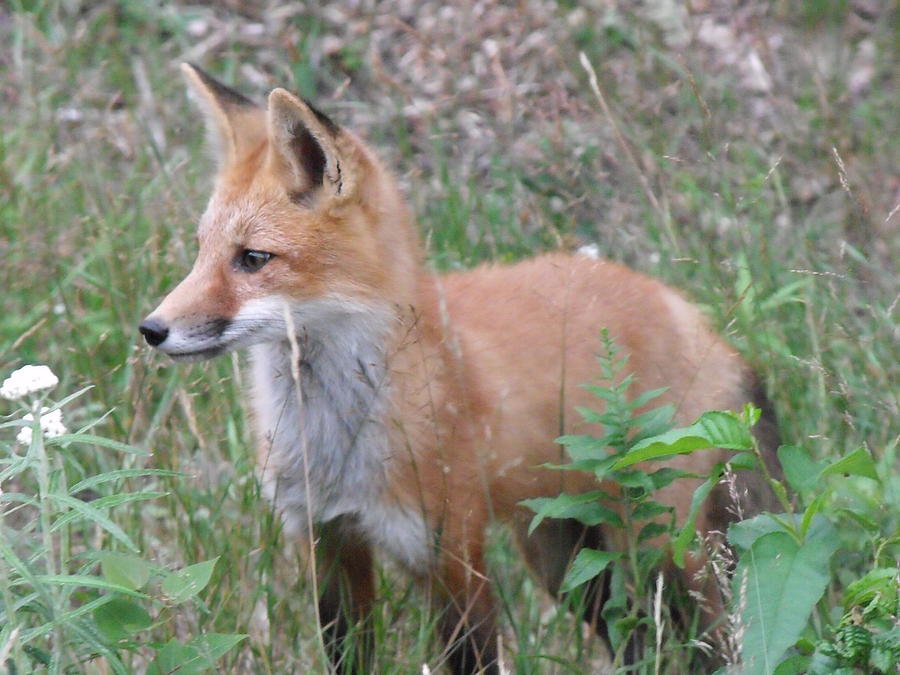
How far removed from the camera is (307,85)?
293 inches

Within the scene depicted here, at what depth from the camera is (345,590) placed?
12.9ft

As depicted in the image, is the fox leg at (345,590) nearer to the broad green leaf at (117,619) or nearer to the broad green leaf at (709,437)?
the broad green leaf at (117,619)

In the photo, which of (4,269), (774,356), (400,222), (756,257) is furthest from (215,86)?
(756,257)

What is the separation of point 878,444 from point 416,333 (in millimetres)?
1929

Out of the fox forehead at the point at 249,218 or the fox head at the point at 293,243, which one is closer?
the fox head at the point at 293,243

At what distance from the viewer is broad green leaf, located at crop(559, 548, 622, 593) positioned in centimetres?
312

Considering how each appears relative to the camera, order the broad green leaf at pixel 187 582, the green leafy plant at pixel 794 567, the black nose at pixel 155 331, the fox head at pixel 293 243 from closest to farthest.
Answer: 1. the green leafy plant at pixel 794 567
2. the broad green leaf at pixel 187 582
3. the black nose at pixel 155 331
4. the fox head at pixel 293 243

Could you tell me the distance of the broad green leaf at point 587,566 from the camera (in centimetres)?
312

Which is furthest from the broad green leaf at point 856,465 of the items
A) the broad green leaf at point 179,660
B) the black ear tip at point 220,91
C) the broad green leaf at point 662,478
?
the black ear tip at point 220,91

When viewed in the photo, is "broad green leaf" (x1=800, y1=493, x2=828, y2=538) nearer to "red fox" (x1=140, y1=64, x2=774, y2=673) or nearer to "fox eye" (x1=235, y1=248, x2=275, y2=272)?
"red fox" (x1=140, y1=64, x2=774, y2=673)

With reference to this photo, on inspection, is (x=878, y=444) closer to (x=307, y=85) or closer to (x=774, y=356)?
(x=774, y=356)

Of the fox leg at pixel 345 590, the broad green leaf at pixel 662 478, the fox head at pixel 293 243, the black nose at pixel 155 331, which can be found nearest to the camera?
the broad green leaf at pixel 662 478

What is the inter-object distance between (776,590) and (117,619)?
140cm

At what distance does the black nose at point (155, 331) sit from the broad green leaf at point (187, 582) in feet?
2.91
